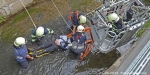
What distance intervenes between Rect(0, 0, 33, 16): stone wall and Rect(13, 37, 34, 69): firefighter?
279 centimetres

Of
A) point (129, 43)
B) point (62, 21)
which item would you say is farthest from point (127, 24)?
point (62, 21)

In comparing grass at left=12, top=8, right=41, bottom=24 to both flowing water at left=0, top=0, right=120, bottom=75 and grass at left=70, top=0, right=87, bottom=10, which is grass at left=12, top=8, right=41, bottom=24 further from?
grass at left=70, top=0, right=87, bottom=10

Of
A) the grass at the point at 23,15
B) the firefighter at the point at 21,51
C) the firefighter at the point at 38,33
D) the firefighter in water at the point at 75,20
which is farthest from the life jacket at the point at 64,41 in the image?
the grass at the point at 23,15

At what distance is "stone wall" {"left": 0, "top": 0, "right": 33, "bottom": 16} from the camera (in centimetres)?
1035

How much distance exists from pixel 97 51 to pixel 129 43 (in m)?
1.27

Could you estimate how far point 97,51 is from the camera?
966 cm

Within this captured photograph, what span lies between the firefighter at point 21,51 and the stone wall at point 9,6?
2.79m

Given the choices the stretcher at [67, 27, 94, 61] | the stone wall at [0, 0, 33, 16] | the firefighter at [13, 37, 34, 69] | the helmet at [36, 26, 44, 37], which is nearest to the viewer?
the firefighter at [13, 37, 34, 69]

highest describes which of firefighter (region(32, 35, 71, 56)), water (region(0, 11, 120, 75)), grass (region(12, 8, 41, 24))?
grass (region(12, 8, 41, 24))

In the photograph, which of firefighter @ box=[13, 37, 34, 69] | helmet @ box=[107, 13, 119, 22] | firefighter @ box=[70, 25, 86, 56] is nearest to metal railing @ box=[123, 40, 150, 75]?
helmet @ box=[107, 13, 119, 22]

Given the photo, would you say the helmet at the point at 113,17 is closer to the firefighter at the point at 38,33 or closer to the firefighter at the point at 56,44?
the firefighter at the point at 56,44

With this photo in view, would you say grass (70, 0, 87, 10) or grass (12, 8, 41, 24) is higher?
grass (12, 8, 41, 24)

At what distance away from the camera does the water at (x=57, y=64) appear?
8.85m

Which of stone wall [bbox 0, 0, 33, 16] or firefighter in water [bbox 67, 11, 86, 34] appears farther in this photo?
stone wall [bbox 0, 0, 33, 16]
